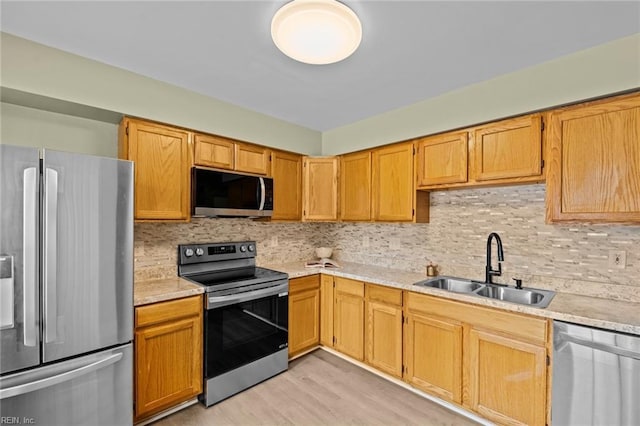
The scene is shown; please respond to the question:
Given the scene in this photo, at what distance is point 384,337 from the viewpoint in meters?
2.62

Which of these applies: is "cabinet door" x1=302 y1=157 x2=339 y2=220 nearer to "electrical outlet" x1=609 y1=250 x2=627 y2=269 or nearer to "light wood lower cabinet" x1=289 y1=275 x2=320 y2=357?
"light wood lower cabinet" x1=289 y1=275 x2=320 y2=357

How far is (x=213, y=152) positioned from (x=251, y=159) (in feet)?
1.30

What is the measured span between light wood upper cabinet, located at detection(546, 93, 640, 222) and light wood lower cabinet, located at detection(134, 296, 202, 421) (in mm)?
2629

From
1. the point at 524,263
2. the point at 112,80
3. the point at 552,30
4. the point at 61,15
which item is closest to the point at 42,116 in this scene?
the point at 112,80

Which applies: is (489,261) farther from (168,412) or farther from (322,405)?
(168,412)

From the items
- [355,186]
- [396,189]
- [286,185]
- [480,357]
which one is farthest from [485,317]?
[286,185]

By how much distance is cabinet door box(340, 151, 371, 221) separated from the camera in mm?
3115

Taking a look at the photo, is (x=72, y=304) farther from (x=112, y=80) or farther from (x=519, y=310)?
(x=519, y=310)

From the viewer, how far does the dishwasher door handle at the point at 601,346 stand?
4.93ft

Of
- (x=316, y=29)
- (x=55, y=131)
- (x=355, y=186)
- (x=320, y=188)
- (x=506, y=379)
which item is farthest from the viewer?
(x=320, y=188)

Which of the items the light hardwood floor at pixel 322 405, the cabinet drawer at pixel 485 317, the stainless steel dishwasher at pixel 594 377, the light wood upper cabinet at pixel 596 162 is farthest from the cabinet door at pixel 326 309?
the light wood upper cabinet at pixel 596 162

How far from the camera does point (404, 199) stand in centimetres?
281

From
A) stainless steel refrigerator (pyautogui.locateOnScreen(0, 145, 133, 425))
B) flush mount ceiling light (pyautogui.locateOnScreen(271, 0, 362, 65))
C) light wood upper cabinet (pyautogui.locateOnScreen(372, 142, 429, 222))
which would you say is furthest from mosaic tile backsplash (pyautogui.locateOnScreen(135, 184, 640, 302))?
flush mount ceiling light (pyautogui.locateOnScreen(271, 0, 362, 65))

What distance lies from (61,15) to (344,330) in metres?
3.07
